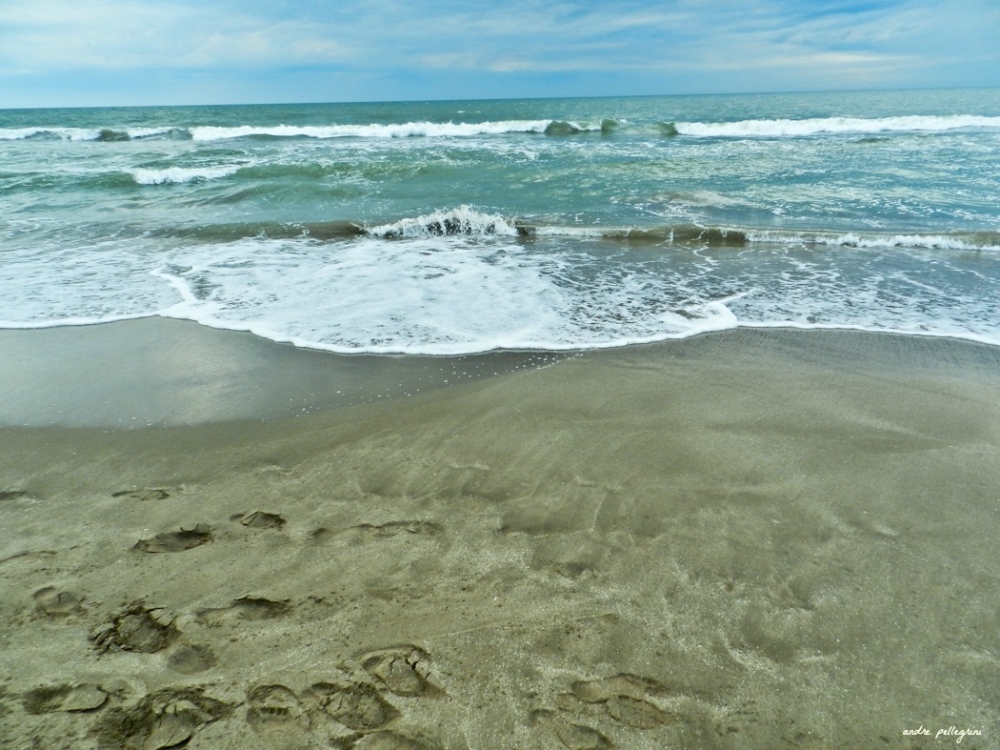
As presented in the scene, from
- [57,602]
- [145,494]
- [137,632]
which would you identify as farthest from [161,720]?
[145,494]

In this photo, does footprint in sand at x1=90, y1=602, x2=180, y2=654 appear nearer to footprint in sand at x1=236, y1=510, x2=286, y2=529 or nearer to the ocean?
footprint in sand at x1=236, y1=510, x2=286, y2=529

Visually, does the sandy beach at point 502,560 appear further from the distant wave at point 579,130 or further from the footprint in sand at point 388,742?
the distant wave at point 579,130

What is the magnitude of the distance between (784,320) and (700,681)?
14.2 ft

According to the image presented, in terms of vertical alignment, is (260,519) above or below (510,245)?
below

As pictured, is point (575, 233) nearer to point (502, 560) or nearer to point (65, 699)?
point (502, 560)

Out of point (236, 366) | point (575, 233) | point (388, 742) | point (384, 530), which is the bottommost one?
point (388, 742)

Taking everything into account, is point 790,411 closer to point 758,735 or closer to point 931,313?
point 758,735

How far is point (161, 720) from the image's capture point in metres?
1.84

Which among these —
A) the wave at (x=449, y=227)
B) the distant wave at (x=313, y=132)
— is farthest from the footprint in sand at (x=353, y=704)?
the distant wave at (x=313, y=132)

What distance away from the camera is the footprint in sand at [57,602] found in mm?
2270

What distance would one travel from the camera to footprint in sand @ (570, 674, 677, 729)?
1.84 metres

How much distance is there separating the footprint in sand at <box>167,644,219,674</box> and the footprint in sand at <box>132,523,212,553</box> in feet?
2.06

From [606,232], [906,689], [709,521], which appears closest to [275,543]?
[709,521]

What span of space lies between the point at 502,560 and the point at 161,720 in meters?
1.33
